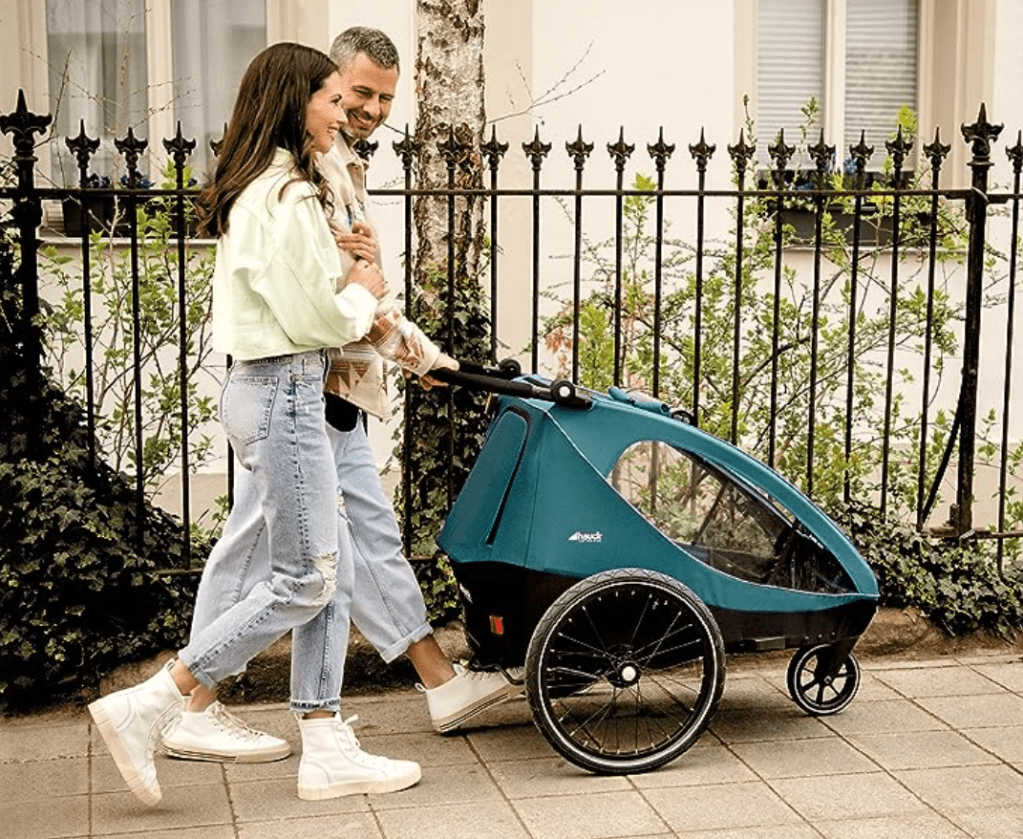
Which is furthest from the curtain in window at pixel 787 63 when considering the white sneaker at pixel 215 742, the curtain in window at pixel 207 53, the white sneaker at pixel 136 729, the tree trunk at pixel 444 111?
the white sneaker at pixel 136 729

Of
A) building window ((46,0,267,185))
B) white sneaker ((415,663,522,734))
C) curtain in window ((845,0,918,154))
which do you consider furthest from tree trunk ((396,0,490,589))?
curtain in window ((845,0,918,154))

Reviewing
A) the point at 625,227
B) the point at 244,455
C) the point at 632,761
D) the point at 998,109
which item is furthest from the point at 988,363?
the point at 244,455

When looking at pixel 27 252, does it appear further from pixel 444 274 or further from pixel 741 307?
pixel 741 307

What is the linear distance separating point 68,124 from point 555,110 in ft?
8.19

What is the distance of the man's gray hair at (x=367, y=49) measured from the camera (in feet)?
15.6

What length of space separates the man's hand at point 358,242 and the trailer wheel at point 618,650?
102cm

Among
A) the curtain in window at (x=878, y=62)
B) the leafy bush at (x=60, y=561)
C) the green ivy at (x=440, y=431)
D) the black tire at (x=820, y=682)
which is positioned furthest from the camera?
the curtain in window at (x=878, y=62)

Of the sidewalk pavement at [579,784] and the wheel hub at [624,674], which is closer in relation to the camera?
the sidewalk pavement at [579,784]

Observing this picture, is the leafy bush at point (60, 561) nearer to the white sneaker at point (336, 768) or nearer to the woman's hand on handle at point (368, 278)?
the white sneaker at point (336, 768)

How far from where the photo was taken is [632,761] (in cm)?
480

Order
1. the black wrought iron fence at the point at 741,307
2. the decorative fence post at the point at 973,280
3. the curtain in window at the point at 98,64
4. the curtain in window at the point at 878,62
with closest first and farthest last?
the black wrought iron fence at the point at 741,307 < the decorative fence post at the point at 973,280 < the curtain in window at the point at 98,64 < the curtain in window at the point at 878,62

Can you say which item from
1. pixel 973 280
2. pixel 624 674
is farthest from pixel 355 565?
pixel 973 280

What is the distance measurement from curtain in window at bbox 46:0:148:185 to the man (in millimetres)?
4552

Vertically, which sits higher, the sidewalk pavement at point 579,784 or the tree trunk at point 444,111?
the tree trunk at point 444,111
